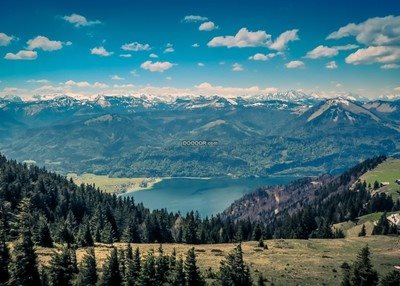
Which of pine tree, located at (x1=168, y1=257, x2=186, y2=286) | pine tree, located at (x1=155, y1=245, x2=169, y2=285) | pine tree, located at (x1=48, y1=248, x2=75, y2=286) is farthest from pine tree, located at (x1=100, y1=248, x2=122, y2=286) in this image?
pine tree, located at (x1=168, y1=257, x2=186, y2=286)

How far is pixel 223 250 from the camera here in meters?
116

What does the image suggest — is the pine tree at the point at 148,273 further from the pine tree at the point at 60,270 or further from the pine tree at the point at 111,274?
the pine tree at the point at 60,270

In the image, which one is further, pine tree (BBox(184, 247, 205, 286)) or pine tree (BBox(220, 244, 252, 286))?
pine tree (BBox(184, 247, 205, 286))

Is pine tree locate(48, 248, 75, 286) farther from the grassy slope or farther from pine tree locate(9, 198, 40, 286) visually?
the grassy slope

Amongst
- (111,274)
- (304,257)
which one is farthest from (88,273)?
(304,257)

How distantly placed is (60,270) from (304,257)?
198 ft

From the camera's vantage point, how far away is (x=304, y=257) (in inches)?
4158

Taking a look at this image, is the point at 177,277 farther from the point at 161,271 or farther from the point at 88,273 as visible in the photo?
the point at 88,273

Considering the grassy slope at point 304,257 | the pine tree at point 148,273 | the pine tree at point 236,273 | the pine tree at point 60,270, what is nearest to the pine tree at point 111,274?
the pine tree at point 148,273

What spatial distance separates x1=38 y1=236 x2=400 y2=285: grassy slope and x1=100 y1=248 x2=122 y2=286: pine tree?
15.6 meters

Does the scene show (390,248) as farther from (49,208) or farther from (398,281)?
(49,208)

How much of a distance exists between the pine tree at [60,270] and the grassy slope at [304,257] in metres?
15.2

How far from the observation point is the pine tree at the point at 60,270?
227ft

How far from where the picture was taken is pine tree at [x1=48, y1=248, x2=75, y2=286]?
227ft
